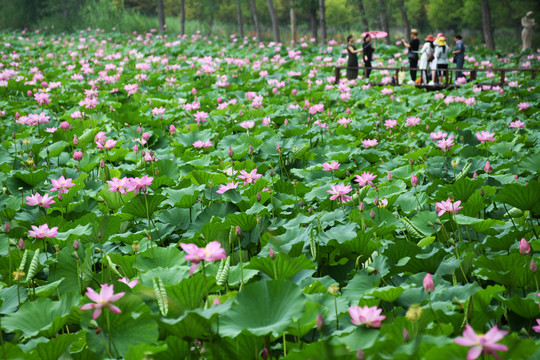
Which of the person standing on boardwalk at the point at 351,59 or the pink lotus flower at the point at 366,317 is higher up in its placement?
the person standing on boardwalk at the point at 351,59

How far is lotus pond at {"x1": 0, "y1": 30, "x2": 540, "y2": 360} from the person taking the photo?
1417 mm

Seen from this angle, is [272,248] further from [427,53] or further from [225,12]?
[225,12]

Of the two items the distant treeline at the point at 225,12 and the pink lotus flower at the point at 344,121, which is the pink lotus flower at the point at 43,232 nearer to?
the pink lotus flower at the point at 344,121

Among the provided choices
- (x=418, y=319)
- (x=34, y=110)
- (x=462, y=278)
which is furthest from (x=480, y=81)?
(x=418, y=319)

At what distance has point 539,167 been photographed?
289cm

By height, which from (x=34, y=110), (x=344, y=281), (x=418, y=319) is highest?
(x=34, y=110)

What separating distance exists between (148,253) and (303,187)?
1.23 m

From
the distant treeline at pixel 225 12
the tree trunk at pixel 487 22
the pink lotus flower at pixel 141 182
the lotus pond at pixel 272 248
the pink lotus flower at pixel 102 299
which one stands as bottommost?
the lotus pond at pixel 272 248

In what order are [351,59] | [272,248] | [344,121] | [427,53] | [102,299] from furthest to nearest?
1. [351,59]
2. [427,53]
3. [344,121]
4. [272,248]
5. [102,299]

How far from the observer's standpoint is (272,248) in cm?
185

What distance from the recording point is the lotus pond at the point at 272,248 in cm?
142

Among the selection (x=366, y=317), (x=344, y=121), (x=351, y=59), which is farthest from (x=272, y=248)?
(x=351, y=59)

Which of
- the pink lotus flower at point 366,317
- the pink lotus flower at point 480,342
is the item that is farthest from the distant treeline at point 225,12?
the pink lotus flower at point 480,342

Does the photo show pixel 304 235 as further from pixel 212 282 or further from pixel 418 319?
Result: pixel 418 319
